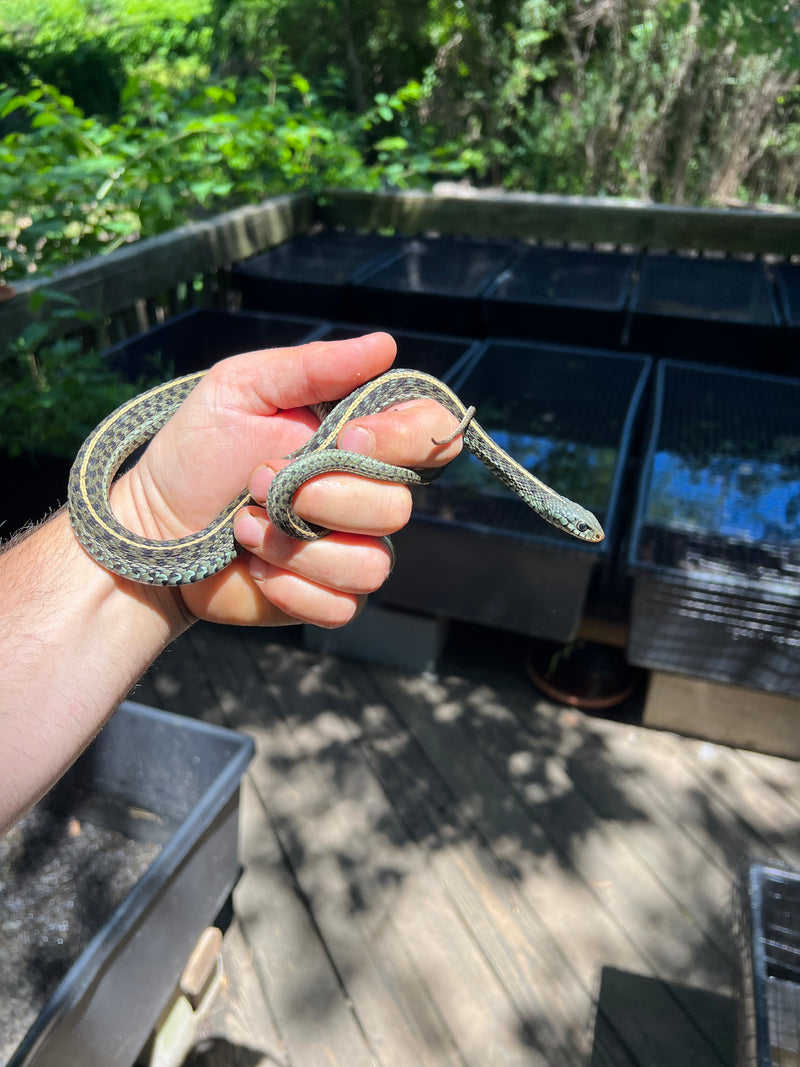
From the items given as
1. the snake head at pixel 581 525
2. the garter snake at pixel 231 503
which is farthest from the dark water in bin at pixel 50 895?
the snake head at pixel 581 525

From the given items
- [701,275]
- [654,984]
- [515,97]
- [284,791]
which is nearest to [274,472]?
[284,791]

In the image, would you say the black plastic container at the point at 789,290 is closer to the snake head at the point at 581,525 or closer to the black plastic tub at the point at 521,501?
the black plastic tub at the point at 521,501

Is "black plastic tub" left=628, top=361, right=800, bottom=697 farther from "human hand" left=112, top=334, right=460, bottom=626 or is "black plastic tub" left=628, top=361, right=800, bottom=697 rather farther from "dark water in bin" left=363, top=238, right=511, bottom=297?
"dark water in bin" left=363, top=238, right=511, bottom=297

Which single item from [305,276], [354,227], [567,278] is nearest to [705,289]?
[567,278]

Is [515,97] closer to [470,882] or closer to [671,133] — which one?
[671,133]

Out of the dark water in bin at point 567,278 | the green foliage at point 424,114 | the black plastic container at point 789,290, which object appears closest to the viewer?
the green foliage at point 424,114

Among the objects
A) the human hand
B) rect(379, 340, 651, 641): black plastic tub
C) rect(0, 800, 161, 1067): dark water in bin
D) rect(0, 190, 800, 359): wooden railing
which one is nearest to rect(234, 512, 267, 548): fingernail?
the human hand
